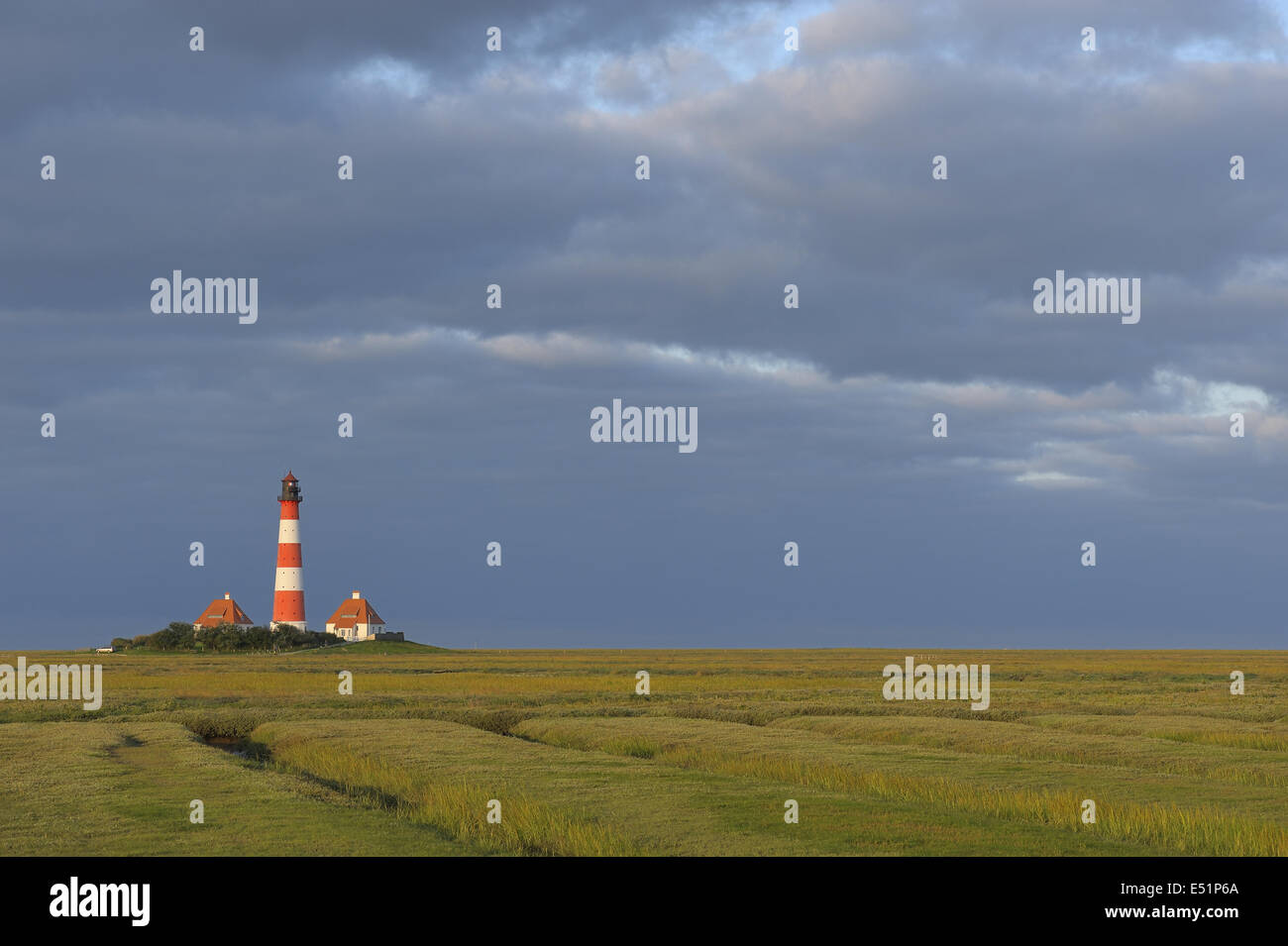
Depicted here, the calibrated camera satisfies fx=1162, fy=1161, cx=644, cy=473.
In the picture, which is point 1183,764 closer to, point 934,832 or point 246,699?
point 934,832

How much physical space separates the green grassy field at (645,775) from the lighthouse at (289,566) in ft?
199

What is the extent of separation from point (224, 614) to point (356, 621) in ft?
57.9

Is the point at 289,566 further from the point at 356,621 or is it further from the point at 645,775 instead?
the point at 645,775

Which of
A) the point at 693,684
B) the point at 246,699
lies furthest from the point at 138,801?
the point at 693,684

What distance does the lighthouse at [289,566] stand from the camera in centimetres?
12406

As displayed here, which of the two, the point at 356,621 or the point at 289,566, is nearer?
the point at 289,566

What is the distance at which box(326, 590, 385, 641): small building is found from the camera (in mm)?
155000

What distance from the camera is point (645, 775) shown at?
30.8m

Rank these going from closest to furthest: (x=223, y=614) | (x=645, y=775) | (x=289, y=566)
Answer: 1. (x=645, y=775)
2. (x=289, y=566)
3. (x=223, y=614)

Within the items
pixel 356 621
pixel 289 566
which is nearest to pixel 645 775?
pixel 289 566

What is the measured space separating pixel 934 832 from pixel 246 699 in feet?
161

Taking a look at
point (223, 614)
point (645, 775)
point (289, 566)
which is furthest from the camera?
point (223, 614)
